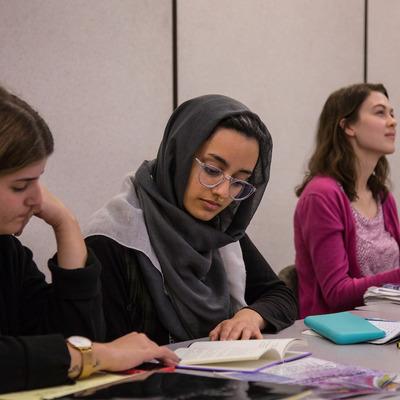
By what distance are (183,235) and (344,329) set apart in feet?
1.54

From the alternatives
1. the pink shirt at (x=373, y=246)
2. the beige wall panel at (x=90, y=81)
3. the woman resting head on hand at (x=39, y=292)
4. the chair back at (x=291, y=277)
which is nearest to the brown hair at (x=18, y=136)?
the woman resting head on hand at (x=39, y=292)

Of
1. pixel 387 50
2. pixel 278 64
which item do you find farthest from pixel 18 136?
pixel 387 50

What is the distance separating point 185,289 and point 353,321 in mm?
411

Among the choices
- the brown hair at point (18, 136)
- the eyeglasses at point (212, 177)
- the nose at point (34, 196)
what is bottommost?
the eyeglasses at point (212, 177)

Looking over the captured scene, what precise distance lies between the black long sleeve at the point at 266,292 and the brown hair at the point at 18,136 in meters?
0.74

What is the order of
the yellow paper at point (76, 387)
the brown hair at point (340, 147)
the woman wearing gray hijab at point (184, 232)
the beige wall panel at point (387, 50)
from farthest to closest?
the beige wall panel at point (387, 50) < the brown hair at point (340, 147) < the woman wearing gray hijab at point (184, 232) < the yellow paper at point (76, 387)

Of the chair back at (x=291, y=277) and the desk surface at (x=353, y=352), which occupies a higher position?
the desk surface at (x=353, y=352)

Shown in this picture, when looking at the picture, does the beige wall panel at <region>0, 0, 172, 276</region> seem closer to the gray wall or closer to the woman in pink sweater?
the gray wall

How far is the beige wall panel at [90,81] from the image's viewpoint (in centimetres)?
239

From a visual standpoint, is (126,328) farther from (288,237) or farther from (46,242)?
(288,237)

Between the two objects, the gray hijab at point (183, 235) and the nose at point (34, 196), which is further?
the gray hijab at point (183, 235)

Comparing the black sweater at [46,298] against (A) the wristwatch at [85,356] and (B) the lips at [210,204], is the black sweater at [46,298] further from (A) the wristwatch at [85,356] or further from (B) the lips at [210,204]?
(B) the lips at [210,204]

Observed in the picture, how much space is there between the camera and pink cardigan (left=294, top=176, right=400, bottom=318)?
243 centimetres

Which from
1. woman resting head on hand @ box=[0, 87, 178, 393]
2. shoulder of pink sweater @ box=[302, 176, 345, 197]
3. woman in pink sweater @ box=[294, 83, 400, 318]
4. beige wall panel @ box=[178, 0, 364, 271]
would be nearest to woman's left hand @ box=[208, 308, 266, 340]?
woman resting head on hand @ box=[0, 87, 178, 393]
